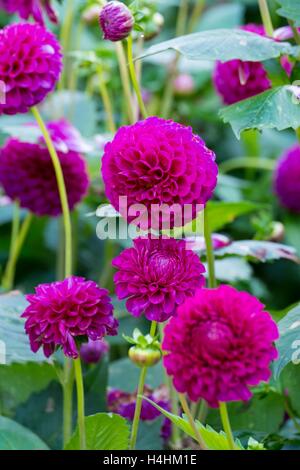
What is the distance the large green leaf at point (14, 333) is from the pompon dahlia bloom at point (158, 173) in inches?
8.1

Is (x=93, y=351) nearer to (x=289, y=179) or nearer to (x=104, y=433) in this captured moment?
(x=104, y=433)

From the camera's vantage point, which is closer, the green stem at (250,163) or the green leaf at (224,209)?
the green leaf at (224,209)

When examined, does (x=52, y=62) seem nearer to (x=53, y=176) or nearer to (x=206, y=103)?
(x=53, y=176)

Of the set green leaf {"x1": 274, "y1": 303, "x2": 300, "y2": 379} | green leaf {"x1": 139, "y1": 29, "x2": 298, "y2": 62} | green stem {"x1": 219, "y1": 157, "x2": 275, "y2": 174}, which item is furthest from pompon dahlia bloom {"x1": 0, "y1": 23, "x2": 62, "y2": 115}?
green stem {"x1": 219, "y1": 157, "x2": 275, "y2": 174}

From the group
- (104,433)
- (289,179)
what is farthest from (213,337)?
(289,179)

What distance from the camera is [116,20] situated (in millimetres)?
816

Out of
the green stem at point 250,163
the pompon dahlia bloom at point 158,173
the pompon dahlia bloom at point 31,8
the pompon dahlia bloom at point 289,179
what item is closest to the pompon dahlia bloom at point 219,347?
the pompon dahlia bloom at point 158,173

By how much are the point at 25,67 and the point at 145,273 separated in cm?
27

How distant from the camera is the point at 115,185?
734 millimetres

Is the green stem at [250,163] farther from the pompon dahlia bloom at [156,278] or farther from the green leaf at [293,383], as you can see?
the pompon dahlia bloom at [156,278]

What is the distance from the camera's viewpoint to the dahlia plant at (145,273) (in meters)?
0.64

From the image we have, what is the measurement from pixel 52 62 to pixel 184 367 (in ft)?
1.31

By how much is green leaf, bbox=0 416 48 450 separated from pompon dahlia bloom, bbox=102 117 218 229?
0.88ft

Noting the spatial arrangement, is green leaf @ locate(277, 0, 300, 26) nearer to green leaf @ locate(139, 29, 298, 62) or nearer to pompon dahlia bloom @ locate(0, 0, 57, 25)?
green leaf @ locate(139, 29, 298, 62)
